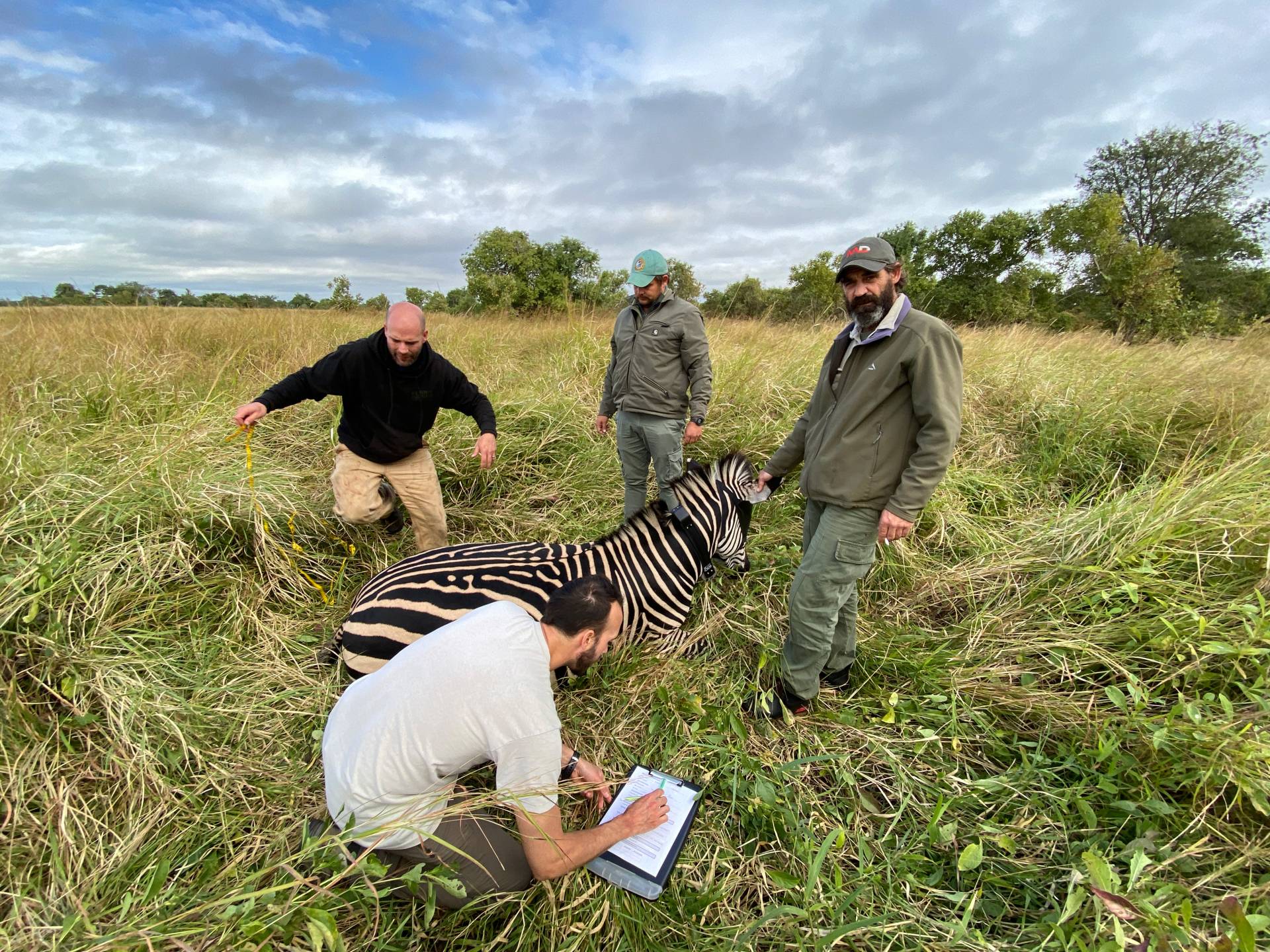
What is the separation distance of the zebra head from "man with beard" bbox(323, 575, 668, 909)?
158cm

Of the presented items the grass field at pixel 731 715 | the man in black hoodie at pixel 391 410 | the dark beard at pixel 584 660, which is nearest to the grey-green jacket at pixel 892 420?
the grass field at pixel 731 715

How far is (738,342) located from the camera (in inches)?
251

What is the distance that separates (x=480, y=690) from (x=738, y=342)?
5.76 meters

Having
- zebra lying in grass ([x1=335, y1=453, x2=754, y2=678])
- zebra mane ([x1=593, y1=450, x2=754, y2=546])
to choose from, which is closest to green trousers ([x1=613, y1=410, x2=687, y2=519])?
zebra mane ([x1=593, y1=450, x2=754, y2=546])

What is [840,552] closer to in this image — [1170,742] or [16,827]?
[1170,742]

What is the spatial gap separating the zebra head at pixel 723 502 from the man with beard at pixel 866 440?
2.44 ft

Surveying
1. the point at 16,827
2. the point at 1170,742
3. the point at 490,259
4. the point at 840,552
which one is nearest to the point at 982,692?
the point at 1170,742

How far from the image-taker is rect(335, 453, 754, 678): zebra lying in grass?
2.25m

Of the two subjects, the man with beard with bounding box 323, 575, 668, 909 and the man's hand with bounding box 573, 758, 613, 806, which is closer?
the man with beard with bounding box 323, 575, 668, 909

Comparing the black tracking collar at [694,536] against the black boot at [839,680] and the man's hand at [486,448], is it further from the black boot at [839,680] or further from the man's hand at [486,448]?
the man's hand at [486,448]

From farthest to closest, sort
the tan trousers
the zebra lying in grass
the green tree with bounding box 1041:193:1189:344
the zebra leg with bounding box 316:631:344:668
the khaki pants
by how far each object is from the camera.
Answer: the green tree with bounding box 1041:193:1189:344
the tan trousers
the zebra leg with bounding box 316:631:344:668
the zebra lying in grass
the khaki pants

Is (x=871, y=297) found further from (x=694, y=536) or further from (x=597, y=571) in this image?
(x=597, y=571)

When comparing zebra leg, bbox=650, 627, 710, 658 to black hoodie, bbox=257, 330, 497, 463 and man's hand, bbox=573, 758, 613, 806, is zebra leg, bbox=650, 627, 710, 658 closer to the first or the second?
man's hand, bbox=573, 758, 613, 806

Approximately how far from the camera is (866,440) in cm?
208
